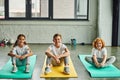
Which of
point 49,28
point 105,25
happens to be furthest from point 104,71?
point 49,28

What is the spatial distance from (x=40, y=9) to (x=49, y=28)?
76cm

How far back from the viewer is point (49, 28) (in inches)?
373

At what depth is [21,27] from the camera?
9.48m

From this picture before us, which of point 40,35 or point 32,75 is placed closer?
point 32,75

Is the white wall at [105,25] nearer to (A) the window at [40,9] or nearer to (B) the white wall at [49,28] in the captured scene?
(B) the white wall at [49,28]

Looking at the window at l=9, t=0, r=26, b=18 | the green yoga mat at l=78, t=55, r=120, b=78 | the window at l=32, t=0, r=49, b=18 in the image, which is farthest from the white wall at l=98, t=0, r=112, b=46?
the green yoga mat at l=78, t=55, r=120, b=78

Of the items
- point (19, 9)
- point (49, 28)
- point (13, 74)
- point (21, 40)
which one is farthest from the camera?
point (19, 9)

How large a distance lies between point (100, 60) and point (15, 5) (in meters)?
4.95

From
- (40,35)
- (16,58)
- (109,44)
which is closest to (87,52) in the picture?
(109,44)

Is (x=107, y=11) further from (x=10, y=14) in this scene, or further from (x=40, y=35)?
(x=10, y=14)

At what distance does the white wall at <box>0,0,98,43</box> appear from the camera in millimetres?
9461

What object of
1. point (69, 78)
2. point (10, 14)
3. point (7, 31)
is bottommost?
point (69, 78)

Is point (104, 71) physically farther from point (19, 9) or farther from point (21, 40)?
point (19, 9)

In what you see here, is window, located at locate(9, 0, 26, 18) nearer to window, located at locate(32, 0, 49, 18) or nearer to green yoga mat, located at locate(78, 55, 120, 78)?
window, located at locate(32, 0, 49, 18)
